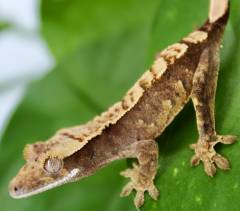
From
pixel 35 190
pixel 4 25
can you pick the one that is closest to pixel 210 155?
pixel 35 190

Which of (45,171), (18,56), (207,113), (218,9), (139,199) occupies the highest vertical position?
(18,56)

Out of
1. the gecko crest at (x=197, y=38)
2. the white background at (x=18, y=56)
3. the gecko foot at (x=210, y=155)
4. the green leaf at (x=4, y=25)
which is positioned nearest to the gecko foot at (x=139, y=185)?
the gecko foot at (x=210, y=155)

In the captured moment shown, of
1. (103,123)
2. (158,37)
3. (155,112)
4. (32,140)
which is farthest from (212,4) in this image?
(32,140)

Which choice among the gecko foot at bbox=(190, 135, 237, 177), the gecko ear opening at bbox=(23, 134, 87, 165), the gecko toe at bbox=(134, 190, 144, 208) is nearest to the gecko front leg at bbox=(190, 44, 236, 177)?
the gecko foot at bbox=(190, 135, 237, 177)

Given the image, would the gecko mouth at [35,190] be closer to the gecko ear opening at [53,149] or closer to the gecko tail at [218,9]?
the gecko ear opening at [53,149]

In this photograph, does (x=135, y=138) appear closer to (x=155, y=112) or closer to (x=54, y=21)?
(x=155, y=112)

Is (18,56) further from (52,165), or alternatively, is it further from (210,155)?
(210,155)
